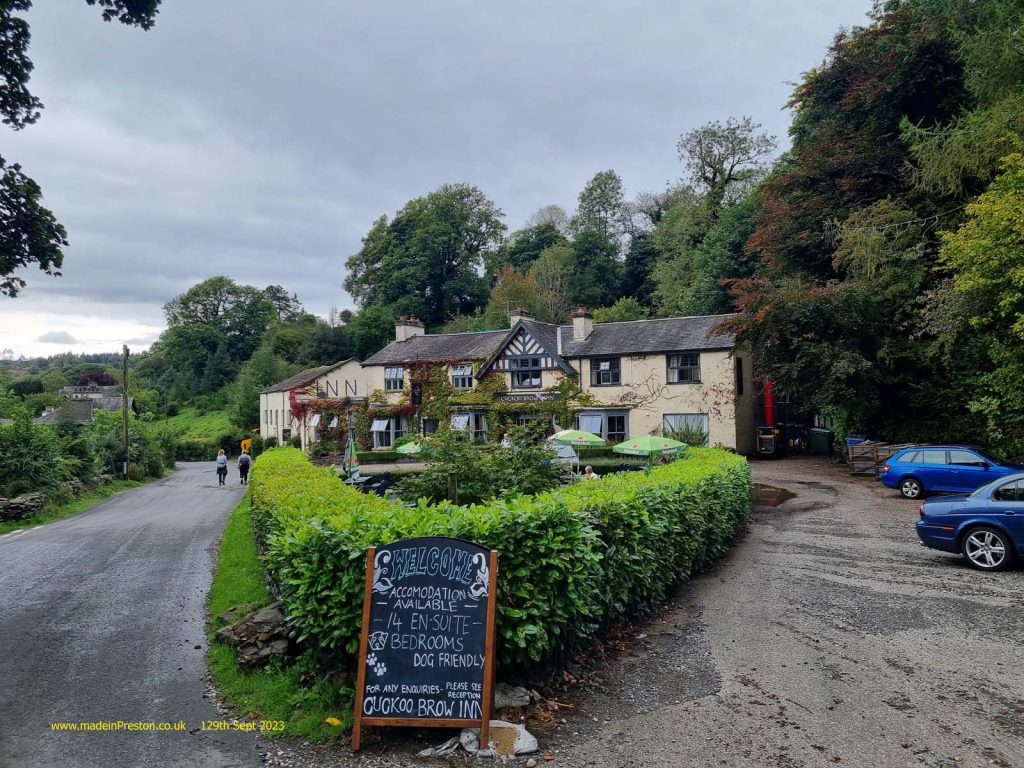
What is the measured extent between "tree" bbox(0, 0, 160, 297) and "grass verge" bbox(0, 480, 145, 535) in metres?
11.6

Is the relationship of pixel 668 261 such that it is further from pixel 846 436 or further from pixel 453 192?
pixel 453 192

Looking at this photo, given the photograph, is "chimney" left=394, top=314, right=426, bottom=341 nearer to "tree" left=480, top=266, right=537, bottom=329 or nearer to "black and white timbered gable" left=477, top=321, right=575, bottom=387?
"black and white timbered gable" left=477, top=321, right=575, bottom=387

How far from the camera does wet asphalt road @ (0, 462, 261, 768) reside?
17.1 ft

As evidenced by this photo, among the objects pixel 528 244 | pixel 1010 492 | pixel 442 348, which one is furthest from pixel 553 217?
pixel 1010 492

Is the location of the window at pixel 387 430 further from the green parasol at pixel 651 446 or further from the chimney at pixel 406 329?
the green parasol at pixel 651 446

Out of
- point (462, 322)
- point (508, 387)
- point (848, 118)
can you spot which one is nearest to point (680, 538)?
point (848, 118)

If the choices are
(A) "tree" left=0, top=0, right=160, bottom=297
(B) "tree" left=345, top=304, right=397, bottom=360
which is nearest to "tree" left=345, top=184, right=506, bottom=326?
(B) "tree" left=345, top=304, right=397, bottom=360

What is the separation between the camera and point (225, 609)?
8852mm

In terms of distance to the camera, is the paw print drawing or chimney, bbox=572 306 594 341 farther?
chimney, bbox=572 306 594 341

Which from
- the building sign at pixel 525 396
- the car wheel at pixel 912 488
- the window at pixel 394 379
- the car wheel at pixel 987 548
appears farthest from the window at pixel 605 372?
the car wheel at pixel 987 548

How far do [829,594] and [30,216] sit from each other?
514 inches

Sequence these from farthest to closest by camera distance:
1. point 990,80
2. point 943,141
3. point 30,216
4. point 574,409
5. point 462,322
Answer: point 462,322
point 574,409
point 943,141
point 990,80
point 30,216

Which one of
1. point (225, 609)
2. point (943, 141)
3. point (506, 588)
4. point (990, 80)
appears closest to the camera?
point (506, 588)

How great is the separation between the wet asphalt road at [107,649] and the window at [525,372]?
22.5 m
